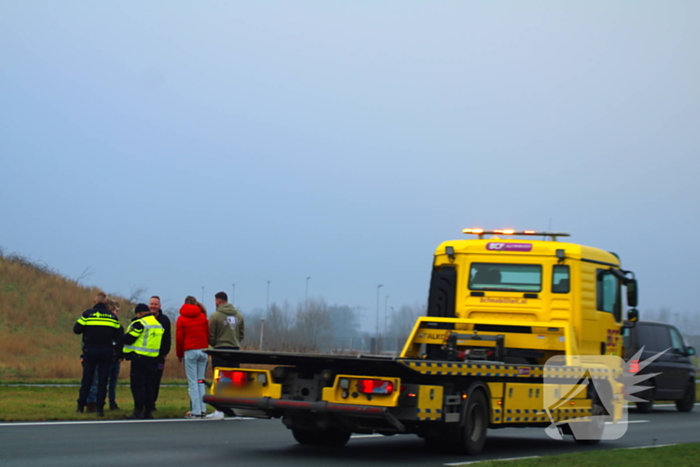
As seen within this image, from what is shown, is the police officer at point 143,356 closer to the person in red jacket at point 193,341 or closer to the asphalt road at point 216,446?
the person in red jacket at point 193,341

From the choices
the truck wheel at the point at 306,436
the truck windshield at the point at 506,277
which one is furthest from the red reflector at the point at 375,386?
the truck windshield at the point at 506,277

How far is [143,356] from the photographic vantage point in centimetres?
1441

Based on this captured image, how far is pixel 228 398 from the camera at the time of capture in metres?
10.4

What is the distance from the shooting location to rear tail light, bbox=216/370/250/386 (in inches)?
410

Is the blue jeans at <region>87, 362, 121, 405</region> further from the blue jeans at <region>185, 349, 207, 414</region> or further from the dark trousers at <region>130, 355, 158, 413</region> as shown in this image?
the blue jeans at <region>185, 349, 207, 414</region>

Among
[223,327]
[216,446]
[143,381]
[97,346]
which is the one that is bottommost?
[216,446]

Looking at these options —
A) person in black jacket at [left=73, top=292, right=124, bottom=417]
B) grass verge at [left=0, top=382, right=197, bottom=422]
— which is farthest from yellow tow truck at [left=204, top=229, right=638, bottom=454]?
person in black jacket at [left=73, top=292, right=124, bottom=417]

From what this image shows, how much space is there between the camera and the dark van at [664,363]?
811 inches

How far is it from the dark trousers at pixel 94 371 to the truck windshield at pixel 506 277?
225 inches

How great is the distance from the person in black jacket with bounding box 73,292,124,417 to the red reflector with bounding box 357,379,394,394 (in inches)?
237

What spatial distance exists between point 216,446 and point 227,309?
4666mm

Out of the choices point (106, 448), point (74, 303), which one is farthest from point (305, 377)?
point (74, 303)

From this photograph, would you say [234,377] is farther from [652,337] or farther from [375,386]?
[652,337]

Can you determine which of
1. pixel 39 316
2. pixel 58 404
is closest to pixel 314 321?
pixel 39 316
